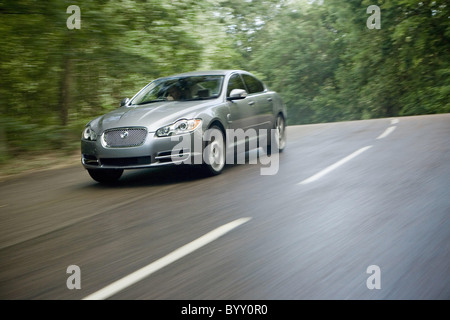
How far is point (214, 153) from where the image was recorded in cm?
920

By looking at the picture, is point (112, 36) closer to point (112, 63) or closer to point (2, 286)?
point (112, 63)

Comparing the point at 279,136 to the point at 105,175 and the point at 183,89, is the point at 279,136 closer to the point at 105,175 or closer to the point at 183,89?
the point at 183,89

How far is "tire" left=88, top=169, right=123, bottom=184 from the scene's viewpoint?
30.5ft

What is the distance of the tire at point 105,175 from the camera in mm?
9297

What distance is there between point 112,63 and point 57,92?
1.66m

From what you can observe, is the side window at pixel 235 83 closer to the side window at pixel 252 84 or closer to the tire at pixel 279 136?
the side window at pixel 252 84

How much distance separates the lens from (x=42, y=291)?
417cm

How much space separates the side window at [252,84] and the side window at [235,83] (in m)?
0.28

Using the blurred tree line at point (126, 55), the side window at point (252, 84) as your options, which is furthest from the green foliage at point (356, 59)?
the side window at point (252, 84)

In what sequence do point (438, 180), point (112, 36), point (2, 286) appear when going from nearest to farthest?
1. point (2, 286)
2. point (438, 180)
3. point (112, 36)

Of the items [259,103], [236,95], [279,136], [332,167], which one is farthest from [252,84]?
[332,167]

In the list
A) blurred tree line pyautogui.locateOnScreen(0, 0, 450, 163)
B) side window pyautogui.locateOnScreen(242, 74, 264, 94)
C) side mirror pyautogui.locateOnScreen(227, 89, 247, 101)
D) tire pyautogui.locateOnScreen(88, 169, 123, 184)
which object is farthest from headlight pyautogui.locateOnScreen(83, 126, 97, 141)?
blurred tree line pyautogui.locateOnScreen(0, 0, 450, 163)

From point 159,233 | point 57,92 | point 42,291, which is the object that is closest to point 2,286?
point 42,291

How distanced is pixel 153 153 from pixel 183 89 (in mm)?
1886
